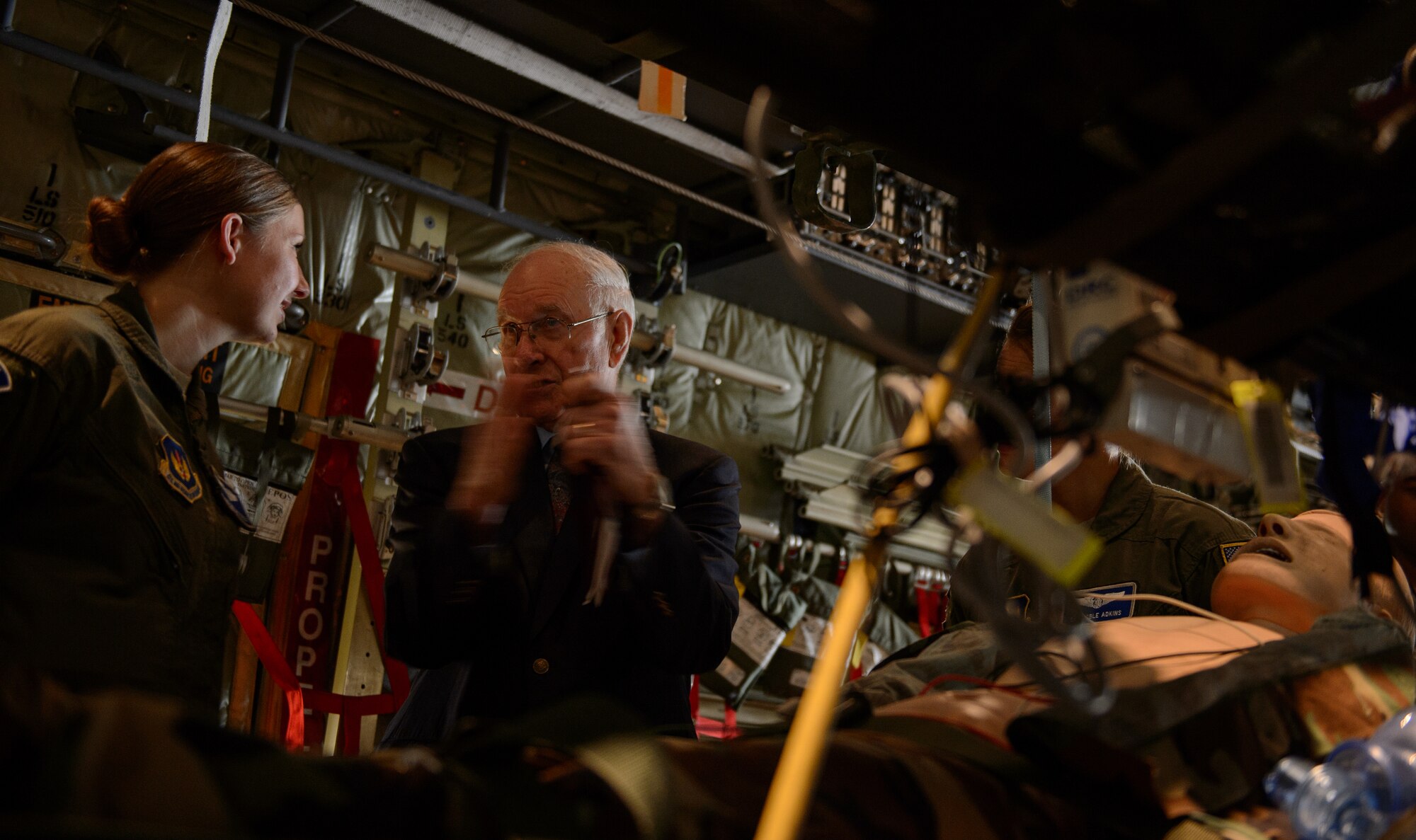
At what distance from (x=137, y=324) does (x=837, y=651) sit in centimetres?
139

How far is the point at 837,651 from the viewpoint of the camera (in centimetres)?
78

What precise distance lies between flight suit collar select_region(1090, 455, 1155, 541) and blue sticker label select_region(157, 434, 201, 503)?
168cm

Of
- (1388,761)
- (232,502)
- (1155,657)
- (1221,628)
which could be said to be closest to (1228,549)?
(1221,628)

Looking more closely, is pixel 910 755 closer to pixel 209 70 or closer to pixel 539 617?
pixel 539 617

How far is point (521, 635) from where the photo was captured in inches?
65.4

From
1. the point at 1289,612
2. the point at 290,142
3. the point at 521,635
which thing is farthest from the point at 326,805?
the point at 290,142

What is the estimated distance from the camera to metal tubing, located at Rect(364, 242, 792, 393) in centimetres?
317

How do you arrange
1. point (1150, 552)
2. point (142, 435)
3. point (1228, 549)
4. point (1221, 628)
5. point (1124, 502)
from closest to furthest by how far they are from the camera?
point (1221, 628), point (142, 435), point (1228, 549), point (1150, 552), point (1124, 502)

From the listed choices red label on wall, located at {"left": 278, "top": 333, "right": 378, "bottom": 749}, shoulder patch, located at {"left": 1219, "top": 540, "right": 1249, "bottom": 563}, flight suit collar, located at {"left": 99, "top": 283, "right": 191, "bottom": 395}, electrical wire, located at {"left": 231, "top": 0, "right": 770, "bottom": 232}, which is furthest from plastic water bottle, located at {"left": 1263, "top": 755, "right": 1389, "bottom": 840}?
red label on wall, located at {"left": 278, "top": 333, "right": 378, "bottom": 749}

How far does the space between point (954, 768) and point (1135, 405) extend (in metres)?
0.34

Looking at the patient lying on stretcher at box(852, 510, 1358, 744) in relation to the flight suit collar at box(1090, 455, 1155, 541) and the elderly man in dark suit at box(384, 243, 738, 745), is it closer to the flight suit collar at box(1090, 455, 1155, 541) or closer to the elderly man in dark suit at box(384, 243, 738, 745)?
the elderly man in dark suit at box(384, 243, 738, 745)

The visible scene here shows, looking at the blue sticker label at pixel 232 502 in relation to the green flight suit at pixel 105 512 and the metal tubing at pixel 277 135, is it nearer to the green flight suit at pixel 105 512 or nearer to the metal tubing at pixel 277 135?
the green flight suit at pixel 105 512

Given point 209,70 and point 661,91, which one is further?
point 209,70

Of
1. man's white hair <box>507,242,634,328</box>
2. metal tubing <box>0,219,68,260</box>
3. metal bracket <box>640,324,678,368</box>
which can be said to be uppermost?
metal bracket <box>640,324,678,368</box>
